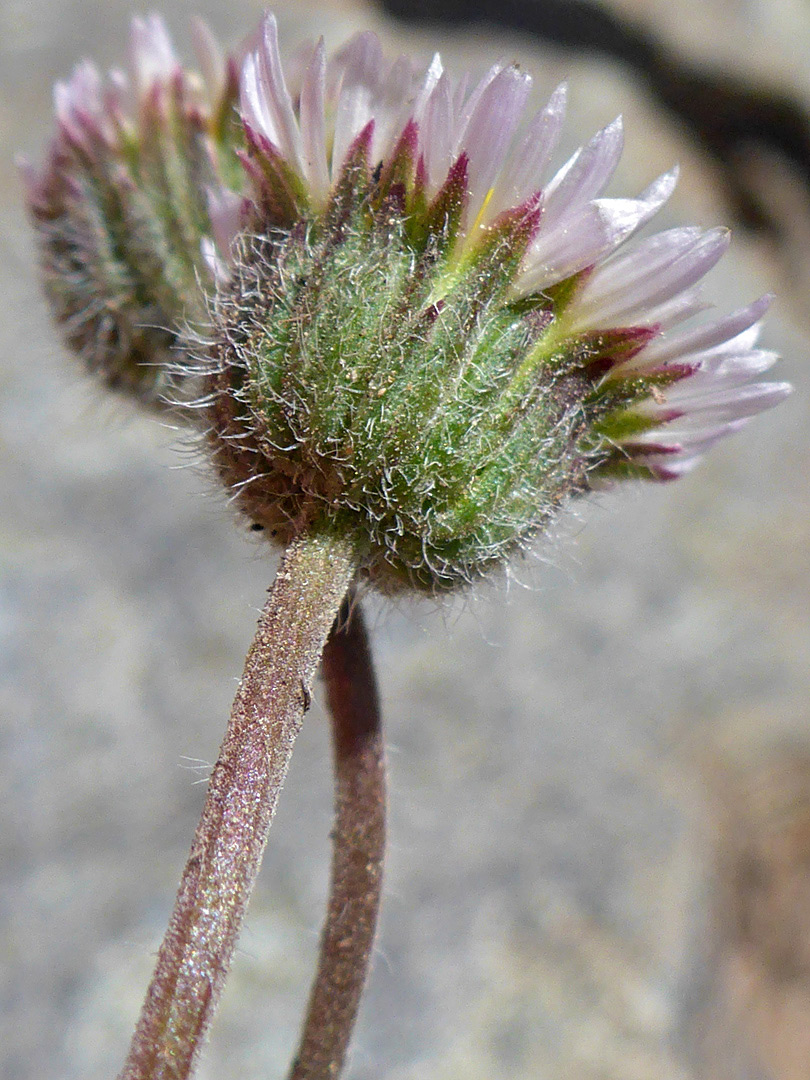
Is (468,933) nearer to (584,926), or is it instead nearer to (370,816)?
(584,926)

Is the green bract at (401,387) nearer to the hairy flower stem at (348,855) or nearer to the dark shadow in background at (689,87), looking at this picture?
the hairy flower stem at (348,855)

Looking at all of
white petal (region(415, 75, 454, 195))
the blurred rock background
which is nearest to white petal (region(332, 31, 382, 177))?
white petal (region(415, 75, 454, 195))

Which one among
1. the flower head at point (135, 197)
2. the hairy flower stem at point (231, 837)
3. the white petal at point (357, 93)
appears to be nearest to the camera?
the hairy flower stem at point (231, 837)

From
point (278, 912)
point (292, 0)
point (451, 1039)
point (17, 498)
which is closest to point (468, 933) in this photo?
point (451, 1039)

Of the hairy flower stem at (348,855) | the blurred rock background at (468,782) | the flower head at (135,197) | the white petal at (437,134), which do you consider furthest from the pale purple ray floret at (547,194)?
the blurred rock background at (468,782)

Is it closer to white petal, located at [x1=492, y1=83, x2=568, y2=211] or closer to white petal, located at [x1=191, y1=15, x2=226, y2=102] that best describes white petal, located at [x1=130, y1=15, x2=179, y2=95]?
white petal, located at [x1=191, y1=15, x2=226, y2=102]

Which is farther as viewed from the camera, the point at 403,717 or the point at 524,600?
the point at 524,600
